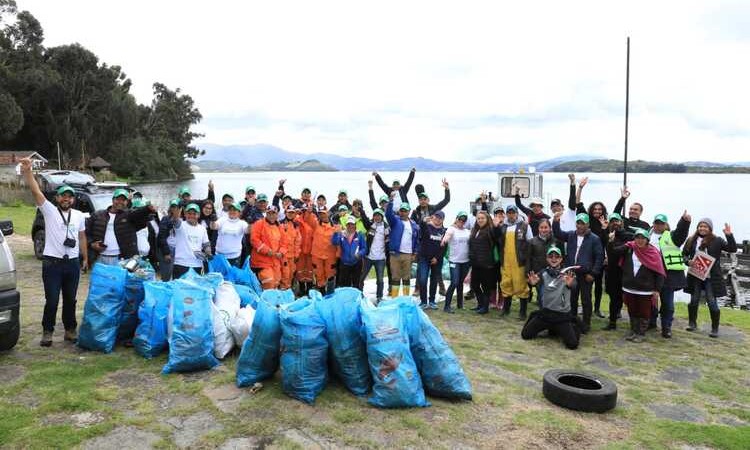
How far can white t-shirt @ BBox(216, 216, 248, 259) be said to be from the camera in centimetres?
714

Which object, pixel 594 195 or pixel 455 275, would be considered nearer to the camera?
pixel 455 275

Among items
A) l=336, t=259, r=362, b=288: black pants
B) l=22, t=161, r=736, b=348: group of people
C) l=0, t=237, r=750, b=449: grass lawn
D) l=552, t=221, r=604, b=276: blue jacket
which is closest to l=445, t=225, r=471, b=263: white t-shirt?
l=22, t=161, r=736, b=348: group of people

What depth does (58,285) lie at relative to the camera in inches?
211

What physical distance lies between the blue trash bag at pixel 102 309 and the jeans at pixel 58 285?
11.3 inches

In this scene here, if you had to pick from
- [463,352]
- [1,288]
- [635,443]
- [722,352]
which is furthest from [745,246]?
[1,288]

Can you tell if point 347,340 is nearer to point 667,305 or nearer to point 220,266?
point 220,266

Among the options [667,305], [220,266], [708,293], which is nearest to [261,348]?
[220,266]

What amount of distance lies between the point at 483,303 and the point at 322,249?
2648 millimetres

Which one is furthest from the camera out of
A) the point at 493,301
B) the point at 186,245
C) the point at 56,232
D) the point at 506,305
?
the point at 493,301

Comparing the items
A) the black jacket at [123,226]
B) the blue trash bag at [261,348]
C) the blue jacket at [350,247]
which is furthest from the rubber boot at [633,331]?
the black jacket at [123,226]

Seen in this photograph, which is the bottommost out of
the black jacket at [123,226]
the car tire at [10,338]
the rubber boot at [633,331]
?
the rubber boot at [633,331]

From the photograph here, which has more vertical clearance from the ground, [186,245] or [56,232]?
[56,232]

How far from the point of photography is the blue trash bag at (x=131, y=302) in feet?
17.9

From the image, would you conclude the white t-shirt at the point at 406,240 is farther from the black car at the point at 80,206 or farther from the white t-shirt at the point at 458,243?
the black car at the point at 80,206
